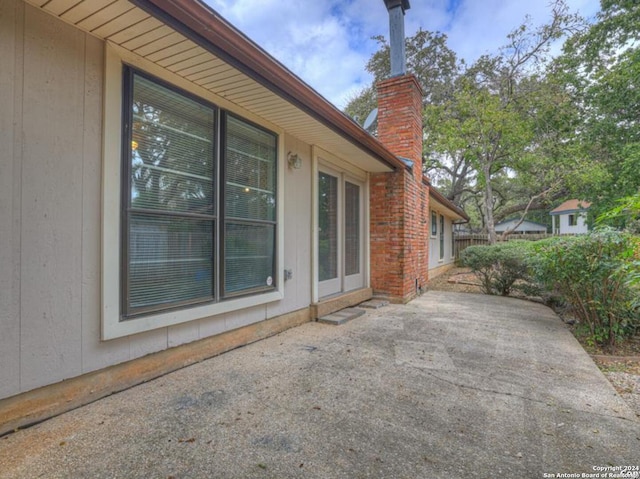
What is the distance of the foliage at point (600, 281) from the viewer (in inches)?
144

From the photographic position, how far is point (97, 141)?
2.18 metres

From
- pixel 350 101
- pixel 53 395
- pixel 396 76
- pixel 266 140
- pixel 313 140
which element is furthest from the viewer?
pixel 350 101

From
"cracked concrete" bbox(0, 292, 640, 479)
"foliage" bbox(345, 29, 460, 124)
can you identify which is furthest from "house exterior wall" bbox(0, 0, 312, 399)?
"foliage" bbox(345, 29, 460, 124)

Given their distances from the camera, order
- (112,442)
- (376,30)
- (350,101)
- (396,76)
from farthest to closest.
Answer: (350,101)
(376,30)
(396,76)
(112,442)

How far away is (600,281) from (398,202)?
3.01 meters

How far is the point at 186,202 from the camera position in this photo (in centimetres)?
271

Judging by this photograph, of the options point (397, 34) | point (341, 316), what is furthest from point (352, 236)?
point (397, 34)

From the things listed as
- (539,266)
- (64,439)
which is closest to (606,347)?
(539,266)

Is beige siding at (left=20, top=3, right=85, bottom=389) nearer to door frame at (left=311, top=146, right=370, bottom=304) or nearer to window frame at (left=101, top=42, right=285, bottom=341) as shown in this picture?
window frame at (left=101, top=42, right=285, bottom=341)

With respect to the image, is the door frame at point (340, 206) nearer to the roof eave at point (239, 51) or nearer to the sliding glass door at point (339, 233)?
the sliding glass door at point (339, 233)

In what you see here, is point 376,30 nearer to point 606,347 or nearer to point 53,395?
point 606,347

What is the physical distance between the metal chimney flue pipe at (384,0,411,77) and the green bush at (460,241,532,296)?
4152 mm

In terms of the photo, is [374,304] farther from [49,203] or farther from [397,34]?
[397,34]

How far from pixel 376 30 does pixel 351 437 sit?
1812 centimetres
